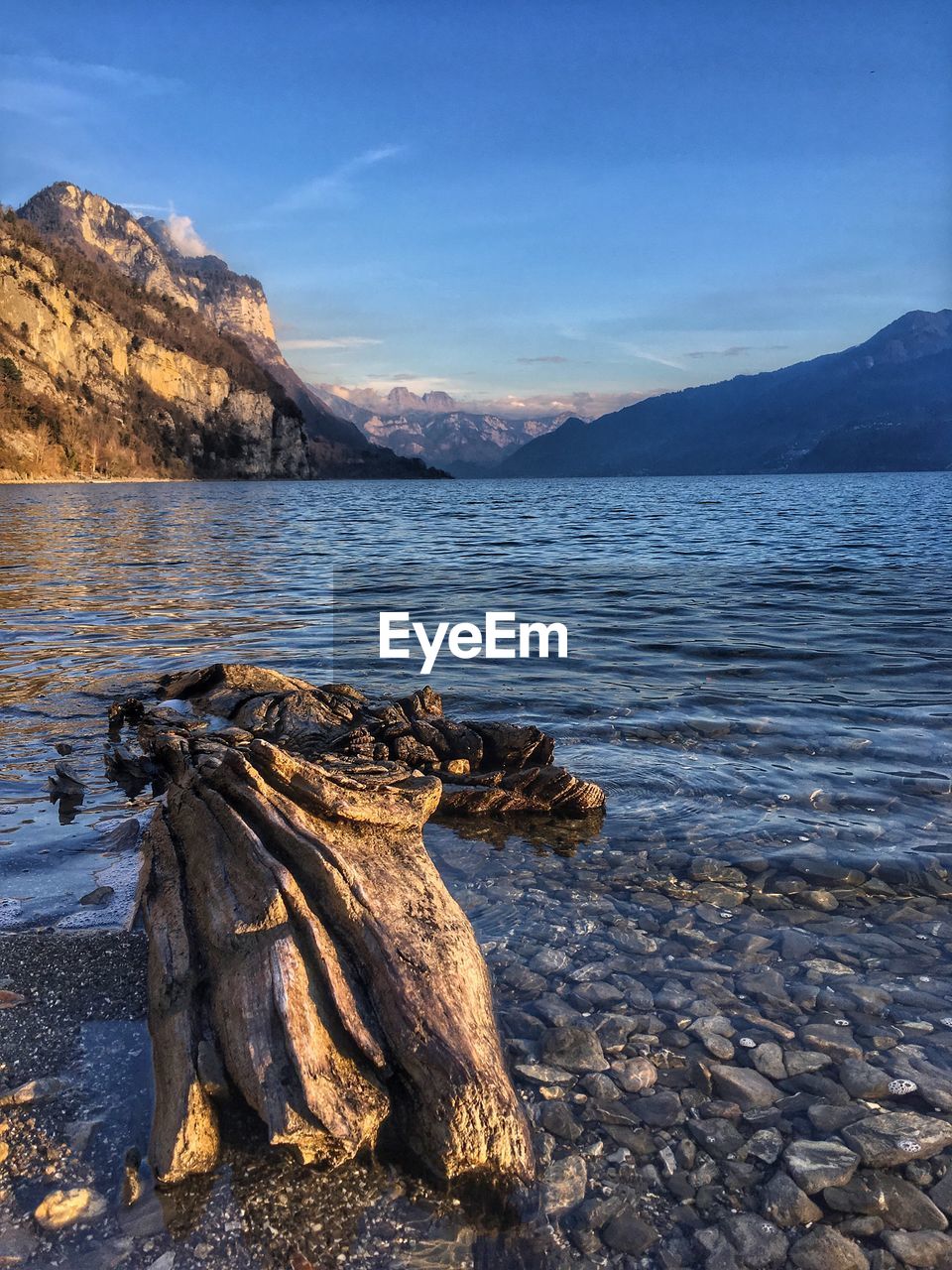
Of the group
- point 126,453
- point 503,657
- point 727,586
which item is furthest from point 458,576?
point 126,453

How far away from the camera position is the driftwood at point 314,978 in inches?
135

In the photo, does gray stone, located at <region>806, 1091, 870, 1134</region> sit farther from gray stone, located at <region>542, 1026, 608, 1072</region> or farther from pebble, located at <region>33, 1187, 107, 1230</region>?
pebble, located at <region>33, 1187, 107, 1230</region>

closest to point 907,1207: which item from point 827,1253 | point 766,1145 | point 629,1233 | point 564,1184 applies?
point 827,1253

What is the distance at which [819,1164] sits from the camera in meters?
3.57

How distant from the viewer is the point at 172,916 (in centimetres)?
444

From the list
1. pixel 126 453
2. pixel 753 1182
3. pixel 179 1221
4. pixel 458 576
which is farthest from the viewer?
pixel 126 453

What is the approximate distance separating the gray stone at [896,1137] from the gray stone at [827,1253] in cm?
48

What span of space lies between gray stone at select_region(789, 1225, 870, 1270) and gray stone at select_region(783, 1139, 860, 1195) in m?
0.22

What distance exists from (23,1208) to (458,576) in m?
25.5

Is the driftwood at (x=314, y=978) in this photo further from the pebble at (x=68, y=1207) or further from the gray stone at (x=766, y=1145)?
the gray stone at (x=766, y=1145)

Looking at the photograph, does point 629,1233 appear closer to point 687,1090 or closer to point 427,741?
point 687,1090

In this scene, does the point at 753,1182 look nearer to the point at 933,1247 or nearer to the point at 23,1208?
the point at 933,1247

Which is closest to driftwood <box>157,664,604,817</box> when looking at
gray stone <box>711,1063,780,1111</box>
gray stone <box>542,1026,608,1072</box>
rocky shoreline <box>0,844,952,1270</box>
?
rocky shoreline <box>0,844,952,1270</box>

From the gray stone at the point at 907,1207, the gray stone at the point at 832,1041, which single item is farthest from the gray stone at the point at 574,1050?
the gray stone at the point at 907,1207
